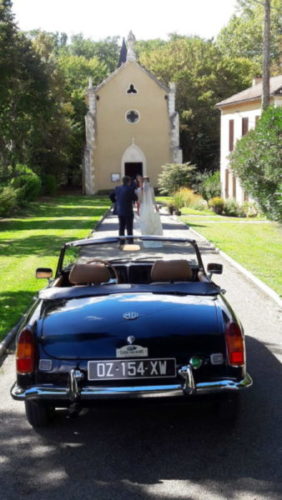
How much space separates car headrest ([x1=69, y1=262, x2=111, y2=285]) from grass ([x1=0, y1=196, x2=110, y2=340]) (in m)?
2.53

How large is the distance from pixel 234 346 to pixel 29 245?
15535 mm

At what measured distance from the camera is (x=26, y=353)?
5328 mm

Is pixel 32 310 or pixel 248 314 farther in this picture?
pixel 248 314

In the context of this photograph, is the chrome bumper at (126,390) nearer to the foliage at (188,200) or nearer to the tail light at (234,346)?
the tail light at (234,346)

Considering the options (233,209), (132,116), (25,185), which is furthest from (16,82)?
(132,116)

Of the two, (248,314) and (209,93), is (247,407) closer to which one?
(248,314)

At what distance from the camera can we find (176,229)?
25516 mm

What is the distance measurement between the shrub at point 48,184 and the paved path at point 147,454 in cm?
4568

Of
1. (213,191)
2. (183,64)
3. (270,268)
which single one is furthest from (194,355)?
(183,64)

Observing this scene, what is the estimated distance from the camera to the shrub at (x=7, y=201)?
32.1 metres

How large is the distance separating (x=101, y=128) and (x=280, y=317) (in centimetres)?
4932

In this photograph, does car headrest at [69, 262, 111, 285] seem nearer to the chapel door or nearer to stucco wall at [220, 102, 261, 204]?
stucco wall at [220, 102, 261, 204]

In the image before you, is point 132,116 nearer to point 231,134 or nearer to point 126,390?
point 231,134

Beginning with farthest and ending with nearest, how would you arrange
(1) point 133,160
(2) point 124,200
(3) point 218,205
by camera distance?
(1) point 133,160, (3) point 218,205, (2) point 124,200
